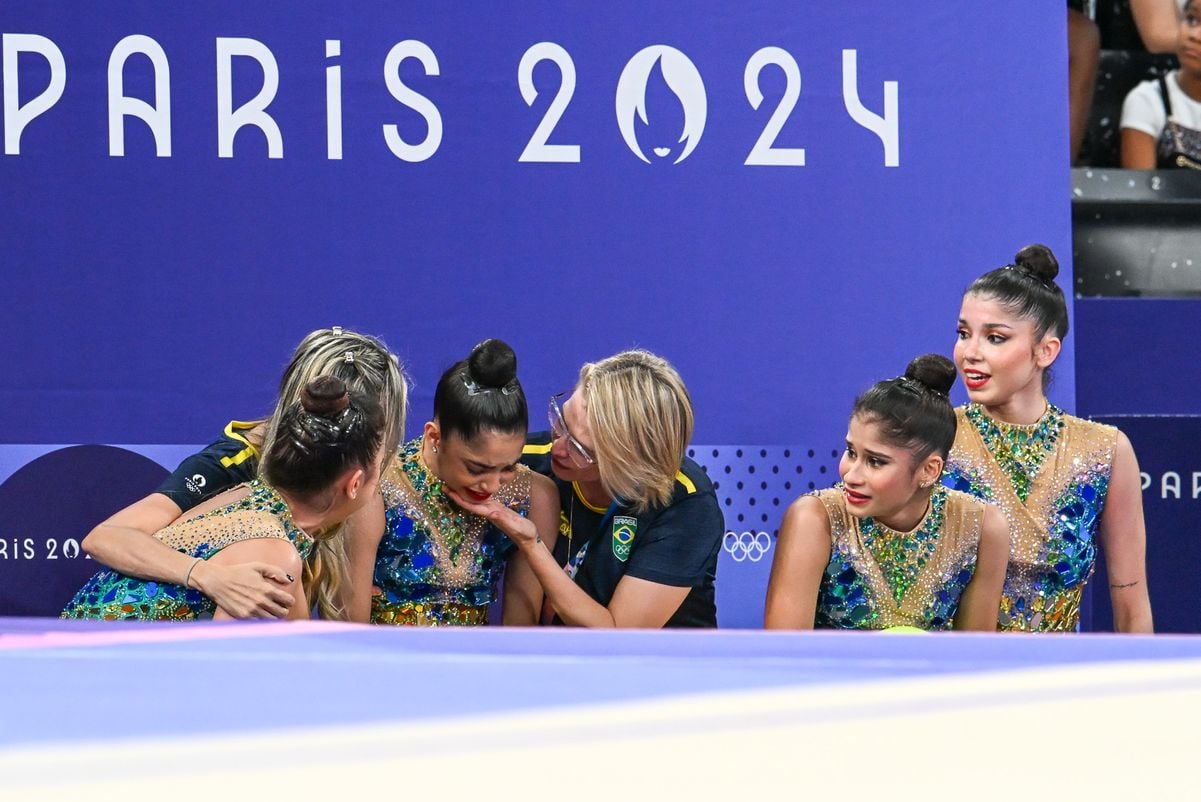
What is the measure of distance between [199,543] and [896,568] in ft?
4.69

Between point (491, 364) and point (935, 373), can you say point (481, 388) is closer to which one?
point (491, 364)

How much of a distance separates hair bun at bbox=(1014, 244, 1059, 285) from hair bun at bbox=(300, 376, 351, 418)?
1.73 m

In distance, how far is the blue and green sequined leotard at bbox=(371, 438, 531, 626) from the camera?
2783 millimetres

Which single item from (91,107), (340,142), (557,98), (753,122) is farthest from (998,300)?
(91,107)

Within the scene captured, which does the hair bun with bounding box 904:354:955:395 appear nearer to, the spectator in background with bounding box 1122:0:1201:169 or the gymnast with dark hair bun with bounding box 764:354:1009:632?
the gymnast with dark hair bun with bounding box 764:354:1009:632

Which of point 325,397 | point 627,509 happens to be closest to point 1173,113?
point 627,509

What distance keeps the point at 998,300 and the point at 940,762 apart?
7.77 feet

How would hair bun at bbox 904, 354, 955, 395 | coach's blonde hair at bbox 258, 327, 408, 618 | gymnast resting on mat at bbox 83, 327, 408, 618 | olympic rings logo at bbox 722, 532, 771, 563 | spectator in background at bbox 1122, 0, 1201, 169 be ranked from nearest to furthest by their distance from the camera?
1. gymnast resting on mat at bbox 83, 327, 408, 618
2. coach's blonde hair at bbox 258, 327, 408, 618
3. hair bun at bbox 904, 354, 955, 395
4. olympic rings logo at bbox 722, 532, 771, 563
5. spectator in background at bbox 1122, 0, 1201, 169

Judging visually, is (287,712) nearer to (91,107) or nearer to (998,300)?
(998,300)

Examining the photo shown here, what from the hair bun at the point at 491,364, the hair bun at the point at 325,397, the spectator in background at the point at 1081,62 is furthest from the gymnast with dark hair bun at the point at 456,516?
the spectator in background at the point at 1081,62

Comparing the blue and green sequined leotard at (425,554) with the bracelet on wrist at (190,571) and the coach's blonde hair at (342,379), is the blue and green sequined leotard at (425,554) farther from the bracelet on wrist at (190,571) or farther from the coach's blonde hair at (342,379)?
the bracelet on wrist at (190,571)

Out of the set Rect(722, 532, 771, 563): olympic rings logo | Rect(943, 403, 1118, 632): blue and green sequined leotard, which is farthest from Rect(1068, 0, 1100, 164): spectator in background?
Rect(722, 532, 771, 563): olympic rings logo

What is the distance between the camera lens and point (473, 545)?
2826mm

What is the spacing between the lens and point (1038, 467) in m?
2.98
